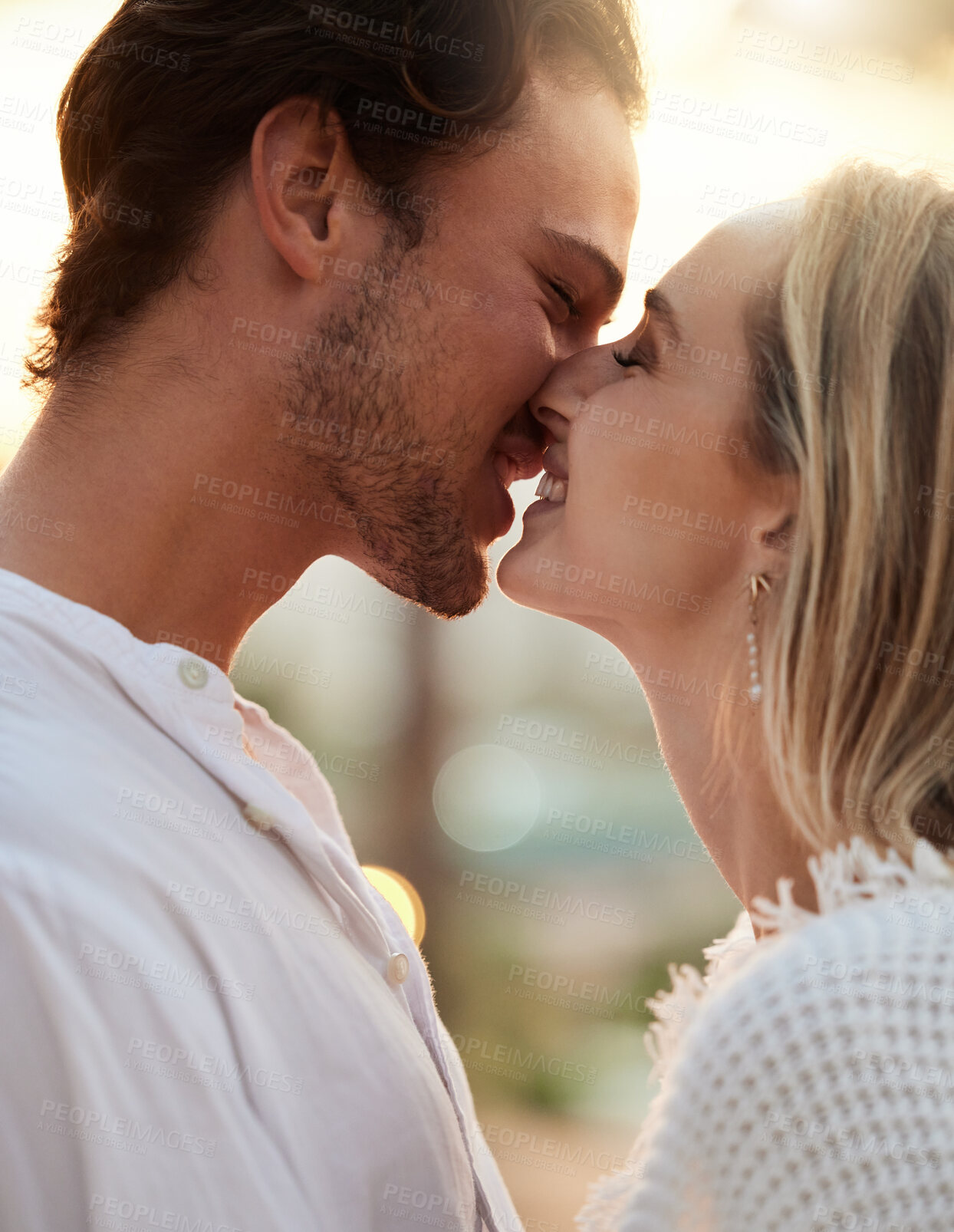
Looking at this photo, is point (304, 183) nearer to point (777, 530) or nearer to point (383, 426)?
point (383, 426)

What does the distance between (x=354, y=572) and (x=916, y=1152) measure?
195 inches

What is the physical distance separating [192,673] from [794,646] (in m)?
0.91

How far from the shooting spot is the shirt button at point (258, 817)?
5.02 feet

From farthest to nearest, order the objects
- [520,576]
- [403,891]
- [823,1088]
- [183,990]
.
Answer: [403,891] → [520,576] → [183,990] → [823,1088]

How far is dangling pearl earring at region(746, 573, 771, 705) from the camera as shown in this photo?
166cm

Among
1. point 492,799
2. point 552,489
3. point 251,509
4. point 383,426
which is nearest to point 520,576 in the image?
point 552,489

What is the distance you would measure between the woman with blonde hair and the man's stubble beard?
0.20m

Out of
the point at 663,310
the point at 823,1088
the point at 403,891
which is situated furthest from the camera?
the point at 403,891

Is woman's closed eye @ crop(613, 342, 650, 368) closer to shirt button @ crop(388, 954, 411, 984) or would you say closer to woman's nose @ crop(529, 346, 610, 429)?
woman's nose @ crop(529, 346, 610, 429)

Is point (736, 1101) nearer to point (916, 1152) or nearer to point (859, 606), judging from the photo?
point (916, 1152)

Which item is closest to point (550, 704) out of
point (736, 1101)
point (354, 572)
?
point (354, 572)

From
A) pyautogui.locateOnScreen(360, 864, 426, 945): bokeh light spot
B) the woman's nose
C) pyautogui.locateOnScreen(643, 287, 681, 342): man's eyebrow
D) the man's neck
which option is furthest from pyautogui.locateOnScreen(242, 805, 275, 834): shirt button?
pyautogui.locateOnScreen(360, 864, 426, 945): bokeh light spot

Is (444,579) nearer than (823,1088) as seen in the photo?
No

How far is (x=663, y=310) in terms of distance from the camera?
6.07ft
